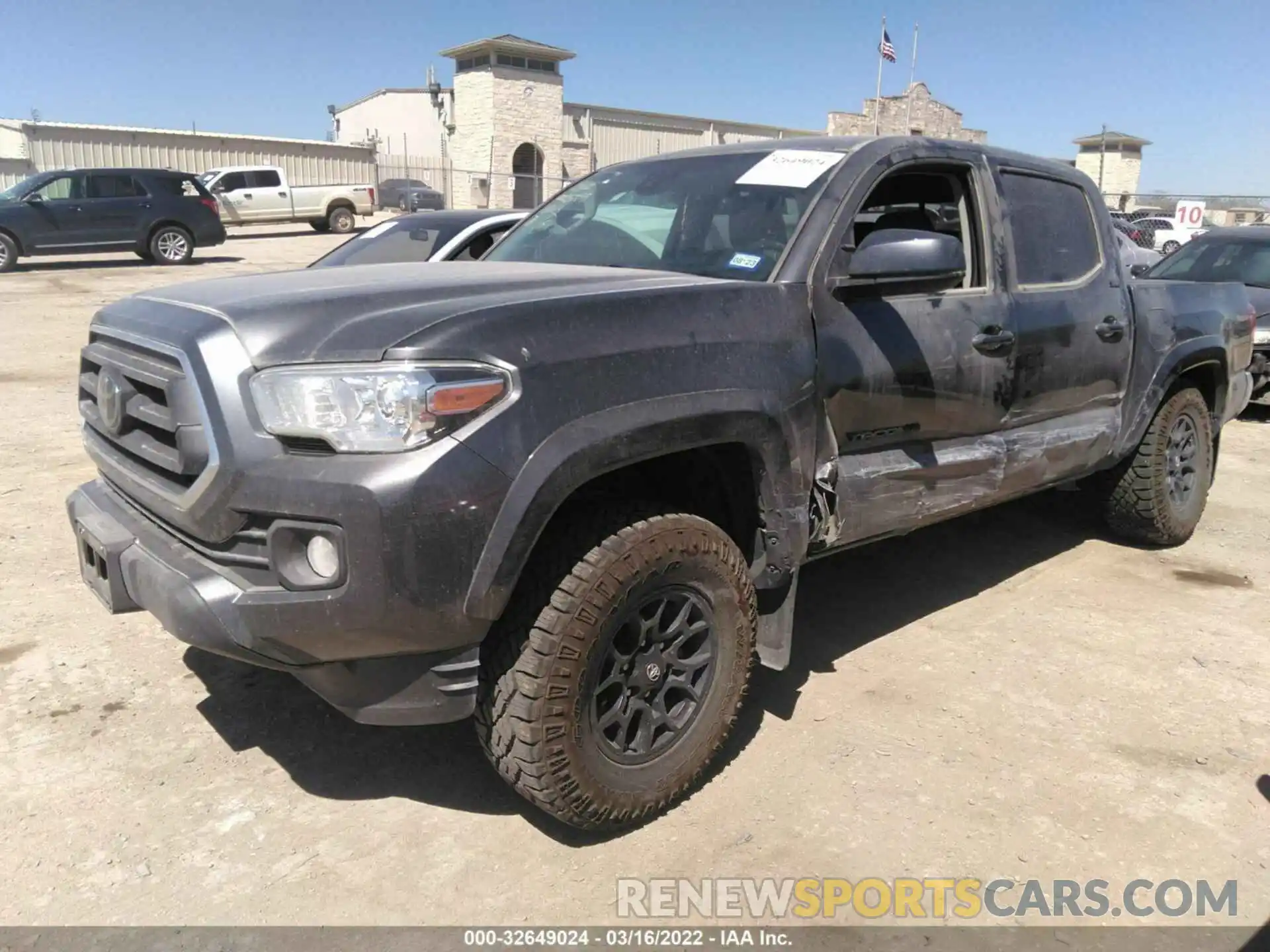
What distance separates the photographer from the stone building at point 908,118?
4778 cm

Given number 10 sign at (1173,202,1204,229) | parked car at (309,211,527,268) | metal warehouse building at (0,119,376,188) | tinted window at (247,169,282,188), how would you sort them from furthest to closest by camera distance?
metal warehouse building at (0,119,376,188) < number 10 sign at (1173,202,1204,229) < tinted window at (247,169,282,188) < parked car at (309,211,527,268)

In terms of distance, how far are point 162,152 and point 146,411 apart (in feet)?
126

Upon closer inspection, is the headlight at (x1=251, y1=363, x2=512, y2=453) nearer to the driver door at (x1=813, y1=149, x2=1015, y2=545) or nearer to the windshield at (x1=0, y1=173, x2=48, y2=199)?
the driver door at (x1=813, y1=149, x2=1015, y2=545)

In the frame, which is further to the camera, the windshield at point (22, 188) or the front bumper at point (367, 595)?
the windshield at point (22, 188)

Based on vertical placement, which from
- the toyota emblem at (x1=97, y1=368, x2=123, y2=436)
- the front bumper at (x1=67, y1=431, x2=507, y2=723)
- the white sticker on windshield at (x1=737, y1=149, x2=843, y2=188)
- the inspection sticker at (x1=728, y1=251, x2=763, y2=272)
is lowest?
the front bumper at (x1=67, y1=431, x2=507, y2=723)

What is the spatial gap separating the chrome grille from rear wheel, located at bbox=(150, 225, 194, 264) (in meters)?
19.4

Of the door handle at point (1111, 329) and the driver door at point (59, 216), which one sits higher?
the driver door at point (59, 216)

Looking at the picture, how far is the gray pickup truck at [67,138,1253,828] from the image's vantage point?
2197mm

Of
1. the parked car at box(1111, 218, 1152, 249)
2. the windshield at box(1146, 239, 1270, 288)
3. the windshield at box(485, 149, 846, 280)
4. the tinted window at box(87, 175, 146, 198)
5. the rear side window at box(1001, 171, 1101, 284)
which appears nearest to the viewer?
the windshield at box(485, 149, 846, 280)

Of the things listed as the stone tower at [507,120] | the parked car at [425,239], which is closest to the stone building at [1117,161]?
the stone tower at [507,120]

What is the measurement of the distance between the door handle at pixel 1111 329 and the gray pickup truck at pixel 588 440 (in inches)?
13.7

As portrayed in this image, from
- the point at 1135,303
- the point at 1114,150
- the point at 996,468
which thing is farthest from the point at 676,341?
the point at 1114,150

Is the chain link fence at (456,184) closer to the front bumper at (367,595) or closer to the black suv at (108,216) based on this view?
the black suv at (108,216)

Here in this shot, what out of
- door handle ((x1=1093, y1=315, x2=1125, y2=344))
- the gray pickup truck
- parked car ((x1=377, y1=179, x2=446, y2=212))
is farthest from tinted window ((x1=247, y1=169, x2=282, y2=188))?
door handle ((x1=1093, y1=315, x2=1125, y2=344))
